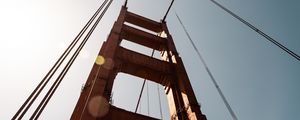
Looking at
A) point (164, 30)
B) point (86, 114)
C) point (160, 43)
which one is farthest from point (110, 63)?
point (164, 30)

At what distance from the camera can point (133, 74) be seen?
612cm

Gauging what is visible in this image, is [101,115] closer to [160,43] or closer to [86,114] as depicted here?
[86,114]

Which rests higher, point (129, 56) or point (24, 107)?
point (129, 56)

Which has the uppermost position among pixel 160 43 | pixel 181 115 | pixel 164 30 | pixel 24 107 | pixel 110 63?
pixel 164 30

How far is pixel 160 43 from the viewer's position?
7.80 meters

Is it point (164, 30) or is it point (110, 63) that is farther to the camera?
point (164, 30)

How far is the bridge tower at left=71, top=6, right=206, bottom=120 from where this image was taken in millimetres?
3779

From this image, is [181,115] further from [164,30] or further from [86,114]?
[164,30]

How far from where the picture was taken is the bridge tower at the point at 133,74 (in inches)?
149

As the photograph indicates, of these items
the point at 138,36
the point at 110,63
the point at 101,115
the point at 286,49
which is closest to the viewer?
the point at 101,115

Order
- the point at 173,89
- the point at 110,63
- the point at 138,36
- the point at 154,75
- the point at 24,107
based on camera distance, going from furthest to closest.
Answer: the point at 138,36 < the point at 154,75 < the point at 173,89 < the point at 110,63 < the point at 24,107

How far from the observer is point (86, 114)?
3443 mm

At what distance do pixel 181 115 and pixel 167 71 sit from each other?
1.47 metres

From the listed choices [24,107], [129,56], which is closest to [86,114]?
[24,107]
